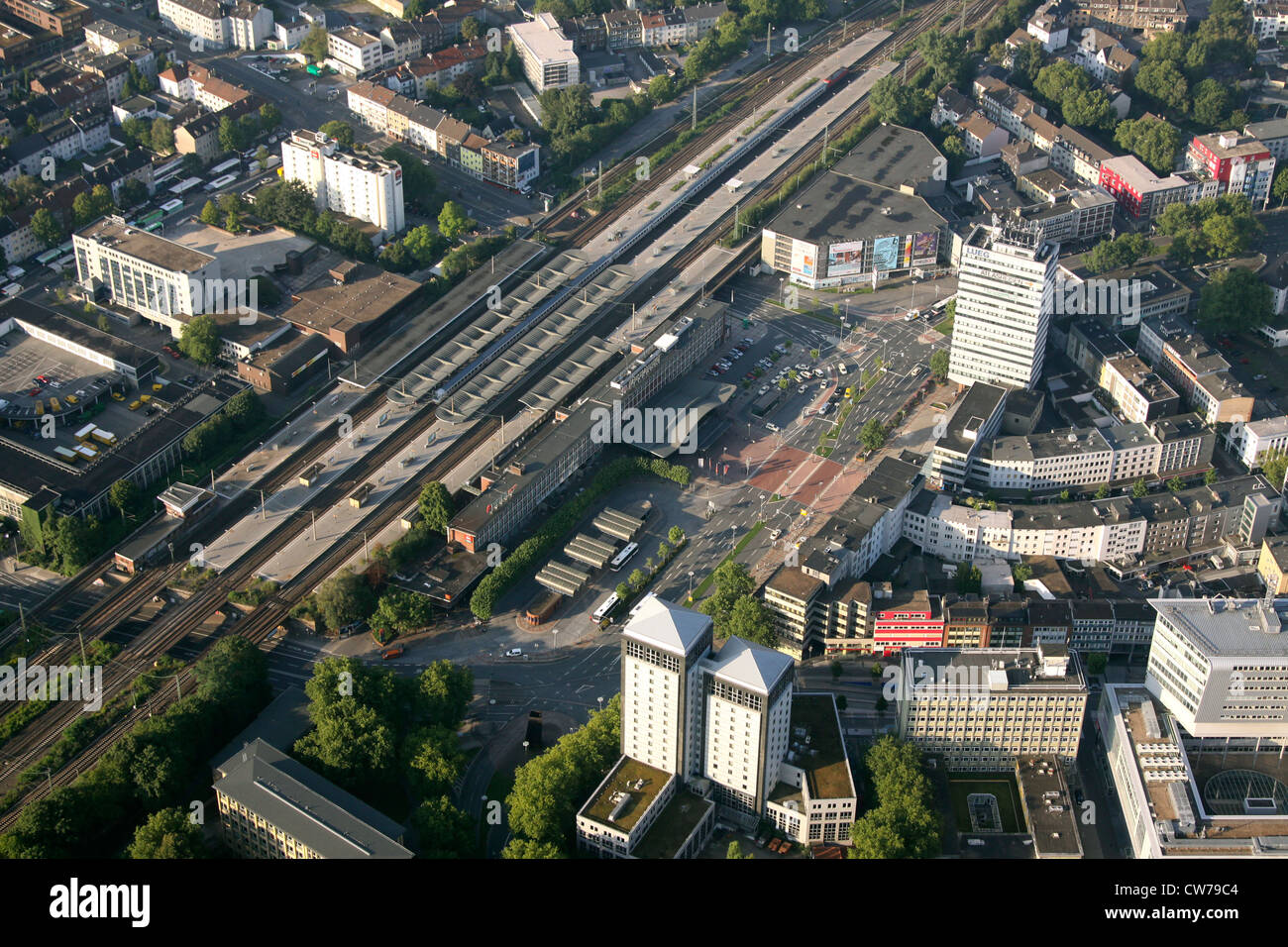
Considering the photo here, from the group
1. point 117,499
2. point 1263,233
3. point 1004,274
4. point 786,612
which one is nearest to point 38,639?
point 117,499

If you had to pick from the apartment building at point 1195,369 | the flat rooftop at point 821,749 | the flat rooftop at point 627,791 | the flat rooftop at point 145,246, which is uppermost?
the flat rooftop at point 145,246

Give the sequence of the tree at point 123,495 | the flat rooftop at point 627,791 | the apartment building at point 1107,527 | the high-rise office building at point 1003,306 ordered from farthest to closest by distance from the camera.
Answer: the high-rise office building at point 1003,306 < the tree at point 123,495 < the apartment building at point 1107,527 < the flat rooftop at point 627,791

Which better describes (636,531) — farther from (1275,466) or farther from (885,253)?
(1275,466)

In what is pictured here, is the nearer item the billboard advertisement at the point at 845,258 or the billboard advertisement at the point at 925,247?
the billboard advertisement at the point at 845,258

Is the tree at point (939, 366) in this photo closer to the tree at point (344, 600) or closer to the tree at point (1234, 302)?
the tree at point (1234, 302)

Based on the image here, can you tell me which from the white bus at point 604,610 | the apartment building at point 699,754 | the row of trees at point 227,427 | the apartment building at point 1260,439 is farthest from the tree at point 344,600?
the apartment building at point 1260,439

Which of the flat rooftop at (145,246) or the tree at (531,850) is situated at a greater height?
the flat rooftop at (145,246)

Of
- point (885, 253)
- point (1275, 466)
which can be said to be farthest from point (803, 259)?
point (1275, 466)
